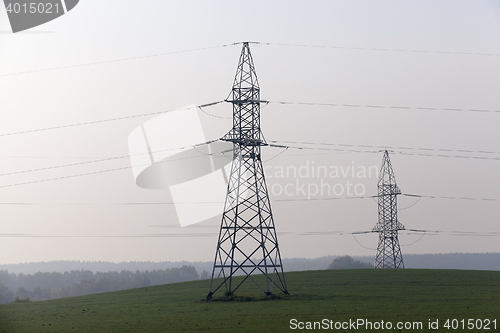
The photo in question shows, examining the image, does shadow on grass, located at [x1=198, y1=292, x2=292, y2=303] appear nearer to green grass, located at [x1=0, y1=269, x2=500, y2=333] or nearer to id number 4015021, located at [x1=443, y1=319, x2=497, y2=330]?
green grass, located at [x1=0, y1=269, x2=500, y2=333]

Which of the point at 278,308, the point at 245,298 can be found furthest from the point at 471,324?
the point at 245,298

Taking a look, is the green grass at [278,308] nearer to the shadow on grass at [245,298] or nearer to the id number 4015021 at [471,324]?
the shadow on grass at [245,298]

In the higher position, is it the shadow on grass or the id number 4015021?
the shadow on grass

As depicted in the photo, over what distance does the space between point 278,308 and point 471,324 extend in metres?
13.5

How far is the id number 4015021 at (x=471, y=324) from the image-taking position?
34.1 metres

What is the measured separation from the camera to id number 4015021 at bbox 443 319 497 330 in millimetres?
34125

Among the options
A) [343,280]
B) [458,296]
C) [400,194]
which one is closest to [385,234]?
[400,194]

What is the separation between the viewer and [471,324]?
35000 mm

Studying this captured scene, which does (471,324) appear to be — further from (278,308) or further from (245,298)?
(245,298)

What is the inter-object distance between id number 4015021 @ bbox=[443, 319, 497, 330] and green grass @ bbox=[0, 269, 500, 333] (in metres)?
0.66

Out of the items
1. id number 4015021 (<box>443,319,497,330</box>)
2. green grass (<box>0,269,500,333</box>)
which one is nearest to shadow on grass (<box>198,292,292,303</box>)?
green grass (<box>0,269,500,333</box>)

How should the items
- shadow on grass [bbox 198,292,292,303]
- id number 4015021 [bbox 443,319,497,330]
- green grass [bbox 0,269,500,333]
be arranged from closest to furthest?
1. id number 4015021 [bbox 443,319,497,330]
2. green grass [bbox 0,269,500,333]
3. shadow on grass [bbox 198,292,292,303]

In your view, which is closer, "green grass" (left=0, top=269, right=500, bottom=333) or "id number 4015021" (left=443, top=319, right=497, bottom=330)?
"id number 4015021" (left=443, top=319, right=497, bottom=330)

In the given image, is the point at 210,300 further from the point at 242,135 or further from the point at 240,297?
the point at 242,135
